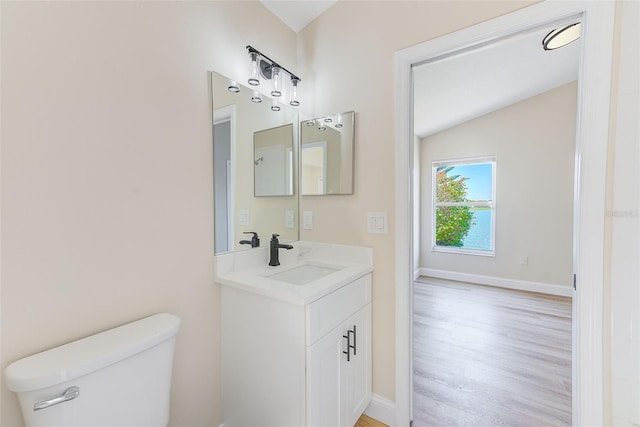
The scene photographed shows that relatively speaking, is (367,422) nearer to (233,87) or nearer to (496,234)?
(233,87)

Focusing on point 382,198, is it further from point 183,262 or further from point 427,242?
point 427,242

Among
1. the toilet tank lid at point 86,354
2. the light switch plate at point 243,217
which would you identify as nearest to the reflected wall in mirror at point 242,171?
the light switch plate at point 243,217

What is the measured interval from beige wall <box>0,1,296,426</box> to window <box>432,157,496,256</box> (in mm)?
3988

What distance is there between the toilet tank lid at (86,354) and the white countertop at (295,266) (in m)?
0.36

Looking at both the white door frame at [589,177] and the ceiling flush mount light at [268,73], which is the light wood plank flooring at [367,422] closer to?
the white door frame at [589,177]

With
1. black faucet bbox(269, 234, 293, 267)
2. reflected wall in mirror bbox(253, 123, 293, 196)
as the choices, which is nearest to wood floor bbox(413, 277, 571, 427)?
black faucet bbox(269, 234, 293, 267)

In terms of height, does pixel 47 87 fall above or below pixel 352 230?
above

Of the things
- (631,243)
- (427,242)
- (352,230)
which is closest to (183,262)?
(352,230)

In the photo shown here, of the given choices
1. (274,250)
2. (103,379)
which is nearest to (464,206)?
(274,250)

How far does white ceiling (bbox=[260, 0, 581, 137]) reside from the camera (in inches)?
70.4

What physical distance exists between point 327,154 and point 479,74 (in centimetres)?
197

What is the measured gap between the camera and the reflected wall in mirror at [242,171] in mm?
1398

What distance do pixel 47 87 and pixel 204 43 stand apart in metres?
0.69

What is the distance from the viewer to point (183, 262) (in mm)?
1253
